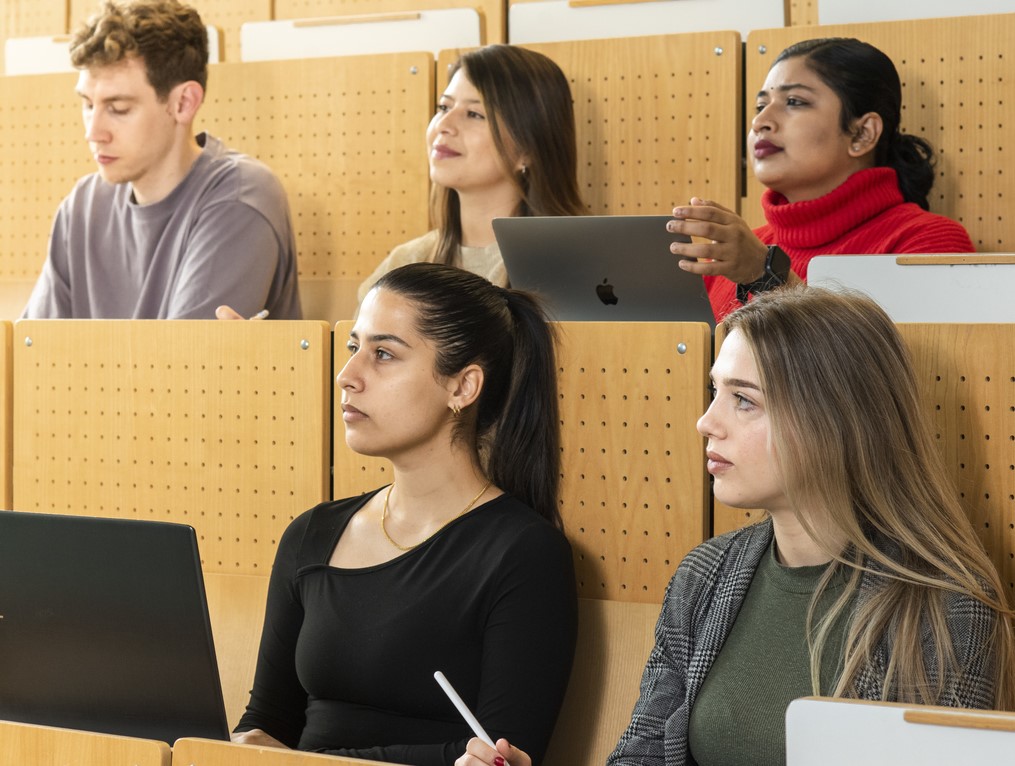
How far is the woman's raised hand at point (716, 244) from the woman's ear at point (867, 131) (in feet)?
2.10

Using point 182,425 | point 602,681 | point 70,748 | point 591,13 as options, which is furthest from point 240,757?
point 591,13

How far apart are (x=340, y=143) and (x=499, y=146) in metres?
0.62

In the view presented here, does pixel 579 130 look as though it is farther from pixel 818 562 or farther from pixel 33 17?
pixel 33 17

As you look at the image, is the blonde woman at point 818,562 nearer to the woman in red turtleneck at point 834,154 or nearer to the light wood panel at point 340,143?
the woman in red turtleneck at point 834,154

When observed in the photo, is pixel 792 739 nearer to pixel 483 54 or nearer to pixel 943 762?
pixel 943 762

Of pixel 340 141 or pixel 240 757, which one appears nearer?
pixel 240 757

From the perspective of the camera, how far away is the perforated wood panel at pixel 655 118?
279 cm

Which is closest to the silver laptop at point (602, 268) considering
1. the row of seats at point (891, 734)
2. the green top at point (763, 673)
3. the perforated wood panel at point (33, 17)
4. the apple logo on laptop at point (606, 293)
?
the apple logo on laptop at point (606, 293)

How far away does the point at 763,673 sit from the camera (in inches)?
57.2

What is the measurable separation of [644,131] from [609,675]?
1495 mm

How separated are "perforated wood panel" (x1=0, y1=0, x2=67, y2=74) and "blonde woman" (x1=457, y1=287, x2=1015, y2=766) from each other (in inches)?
134

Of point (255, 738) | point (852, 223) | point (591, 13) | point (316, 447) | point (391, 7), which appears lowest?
point (255, 738)

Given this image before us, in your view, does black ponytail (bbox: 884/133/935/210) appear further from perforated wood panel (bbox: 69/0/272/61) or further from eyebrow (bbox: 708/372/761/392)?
perforated wood panel (bbox: 69/0/272/61)

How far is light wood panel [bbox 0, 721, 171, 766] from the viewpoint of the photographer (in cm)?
126
